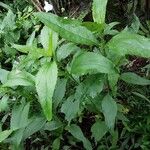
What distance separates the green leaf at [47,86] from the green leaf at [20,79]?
17 cm

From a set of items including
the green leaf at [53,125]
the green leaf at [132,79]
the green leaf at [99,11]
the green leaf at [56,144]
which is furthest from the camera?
the green leaf at [56,144]

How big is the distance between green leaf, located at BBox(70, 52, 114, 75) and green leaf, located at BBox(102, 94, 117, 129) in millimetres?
259

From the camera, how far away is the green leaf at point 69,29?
1281 mm

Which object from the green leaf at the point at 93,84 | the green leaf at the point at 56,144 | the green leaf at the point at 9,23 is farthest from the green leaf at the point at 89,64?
the green leaf at the point at 9,23

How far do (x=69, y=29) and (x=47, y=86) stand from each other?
21cm

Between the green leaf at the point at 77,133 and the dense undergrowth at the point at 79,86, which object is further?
the green leaf at the point at 77,133

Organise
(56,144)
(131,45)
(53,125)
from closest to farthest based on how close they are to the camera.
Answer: (131,45), (53,125), (56,144)

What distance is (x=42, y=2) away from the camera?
276cm

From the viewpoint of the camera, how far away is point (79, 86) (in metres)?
1.49

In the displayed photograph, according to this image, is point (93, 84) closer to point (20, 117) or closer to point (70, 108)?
point (70, 108)

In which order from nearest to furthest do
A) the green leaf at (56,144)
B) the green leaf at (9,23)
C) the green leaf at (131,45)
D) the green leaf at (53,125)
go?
the green leaf at (131,45)
the green leaf at (53,125)
the green leaf at (56,144)
the green leaf at (9,23)

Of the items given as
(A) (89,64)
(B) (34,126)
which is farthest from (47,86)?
(B) (34,126)

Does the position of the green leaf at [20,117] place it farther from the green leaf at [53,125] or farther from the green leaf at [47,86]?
the green leaf at [47,86]

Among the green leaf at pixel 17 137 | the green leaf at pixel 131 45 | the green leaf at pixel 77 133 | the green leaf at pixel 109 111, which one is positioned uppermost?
the green leaf at pixel 131 45
